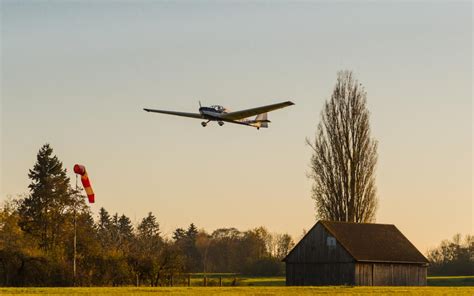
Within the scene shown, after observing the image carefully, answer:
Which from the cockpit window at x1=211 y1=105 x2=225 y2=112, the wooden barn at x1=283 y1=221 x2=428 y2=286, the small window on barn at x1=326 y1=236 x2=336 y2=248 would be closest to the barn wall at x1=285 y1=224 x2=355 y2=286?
the wooden barn at x1=283 y1=221 x2=428 y2=286

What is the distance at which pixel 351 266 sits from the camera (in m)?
82.9

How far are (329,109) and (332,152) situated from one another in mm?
5333

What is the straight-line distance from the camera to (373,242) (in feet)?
289

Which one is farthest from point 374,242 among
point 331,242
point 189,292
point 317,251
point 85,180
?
point 189,292

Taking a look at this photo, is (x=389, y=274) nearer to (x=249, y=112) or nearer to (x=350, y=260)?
(x=350, y=260)

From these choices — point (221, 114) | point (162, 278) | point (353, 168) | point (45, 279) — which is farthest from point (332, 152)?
point (221, 114)

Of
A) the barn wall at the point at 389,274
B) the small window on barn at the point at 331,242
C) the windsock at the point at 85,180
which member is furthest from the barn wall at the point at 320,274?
the windsock at the point at 85,180

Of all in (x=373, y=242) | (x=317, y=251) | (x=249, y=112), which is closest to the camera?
(x=249, y=112)

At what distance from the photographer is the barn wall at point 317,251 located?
84000 mm

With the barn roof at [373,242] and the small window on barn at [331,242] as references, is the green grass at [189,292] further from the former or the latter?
the barn roof at [373,242]

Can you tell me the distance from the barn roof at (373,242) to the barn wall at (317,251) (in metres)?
0.48

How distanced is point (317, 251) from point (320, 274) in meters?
2.29

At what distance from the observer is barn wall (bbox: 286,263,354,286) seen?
82500 millimetres

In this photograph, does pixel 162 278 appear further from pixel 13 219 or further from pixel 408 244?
pixel 408 244
